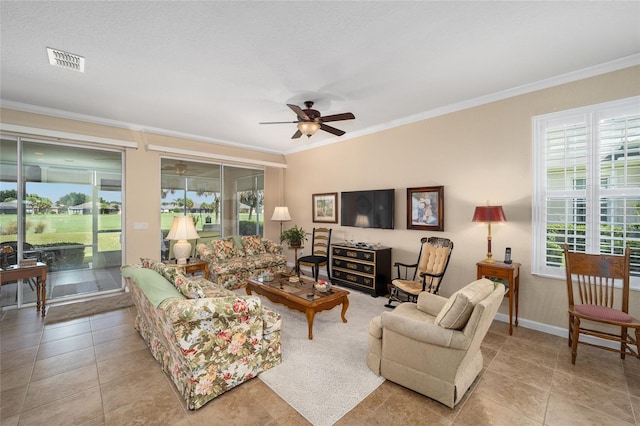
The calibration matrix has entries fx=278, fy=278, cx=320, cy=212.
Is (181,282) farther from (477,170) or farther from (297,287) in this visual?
(477,170)

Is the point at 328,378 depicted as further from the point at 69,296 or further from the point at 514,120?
the point at 69,296

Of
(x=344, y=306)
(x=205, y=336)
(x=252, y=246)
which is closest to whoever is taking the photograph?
(x=205, y=336)

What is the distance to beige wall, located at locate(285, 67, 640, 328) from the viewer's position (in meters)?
3.38

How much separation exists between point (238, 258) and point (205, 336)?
337 centimetres

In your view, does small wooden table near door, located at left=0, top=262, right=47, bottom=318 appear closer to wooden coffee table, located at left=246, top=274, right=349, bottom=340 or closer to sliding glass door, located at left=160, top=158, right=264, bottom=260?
sliding glass door, located at left=160, top=158, right=264, bottom=260

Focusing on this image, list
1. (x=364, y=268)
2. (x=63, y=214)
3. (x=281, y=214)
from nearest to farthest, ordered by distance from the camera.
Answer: (x=63, y=214) → (x=364, y=268) → (x=281, y=214)

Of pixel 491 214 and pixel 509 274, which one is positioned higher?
pixel 491 214

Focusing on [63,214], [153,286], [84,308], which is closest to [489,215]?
[153,286]

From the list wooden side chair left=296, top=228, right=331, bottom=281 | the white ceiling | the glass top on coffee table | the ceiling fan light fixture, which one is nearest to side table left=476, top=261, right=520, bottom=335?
the glass top on coffee table

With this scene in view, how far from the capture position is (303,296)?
3.38 meters

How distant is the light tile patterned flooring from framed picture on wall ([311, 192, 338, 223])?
12.3 ft

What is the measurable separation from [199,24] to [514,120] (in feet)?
12.6

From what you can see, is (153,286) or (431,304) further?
(431,304)

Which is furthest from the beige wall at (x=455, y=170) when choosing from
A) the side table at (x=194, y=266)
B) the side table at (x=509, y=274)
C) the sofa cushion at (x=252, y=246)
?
the sofa cushion at (x=252, y=246)
